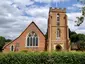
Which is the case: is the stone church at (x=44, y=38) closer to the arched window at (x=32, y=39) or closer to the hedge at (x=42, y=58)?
the arched window at (x=32, y=39)

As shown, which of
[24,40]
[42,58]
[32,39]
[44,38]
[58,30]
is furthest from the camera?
[58,30]

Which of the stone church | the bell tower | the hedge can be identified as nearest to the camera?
the hedge

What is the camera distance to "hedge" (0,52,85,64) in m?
23.7

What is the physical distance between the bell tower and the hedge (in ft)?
95.4

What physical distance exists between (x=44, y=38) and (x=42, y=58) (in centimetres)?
3024

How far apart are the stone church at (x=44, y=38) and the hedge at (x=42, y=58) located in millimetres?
28870

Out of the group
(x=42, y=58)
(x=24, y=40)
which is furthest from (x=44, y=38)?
(x=42, y=58)

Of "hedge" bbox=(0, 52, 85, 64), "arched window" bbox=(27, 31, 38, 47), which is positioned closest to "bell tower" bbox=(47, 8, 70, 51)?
"arched window" bbox=(27, 31, 38, 47)

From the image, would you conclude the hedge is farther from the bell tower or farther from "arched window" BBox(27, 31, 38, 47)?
"arched window" BBox(27, 31, 38, 47)

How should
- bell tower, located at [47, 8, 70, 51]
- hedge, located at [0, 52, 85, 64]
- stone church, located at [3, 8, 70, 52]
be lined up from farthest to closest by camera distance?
bell tower, located at [47, 8, 70, 51] < stone church, located at [3, 8, 70, 52] < hedge, located at [0, 52, 85, 64]

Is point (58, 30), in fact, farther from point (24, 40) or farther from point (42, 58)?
point (42, 58)

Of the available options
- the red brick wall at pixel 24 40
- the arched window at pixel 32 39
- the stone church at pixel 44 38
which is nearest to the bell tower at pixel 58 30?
the stone church at pixel 44 38

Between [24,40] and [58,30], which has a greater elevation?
[58,30]

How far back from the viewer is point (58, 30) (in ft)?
180
